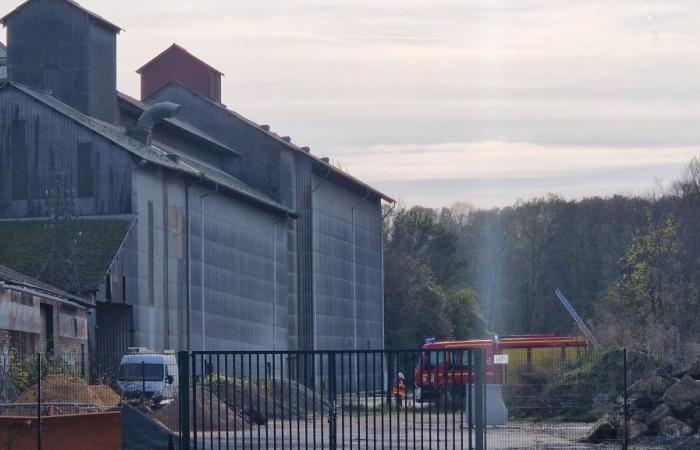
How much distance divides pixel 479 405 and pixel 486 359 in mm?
9449

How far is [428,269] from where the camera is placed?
3898 inches

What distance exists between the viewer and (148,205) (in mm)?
51406

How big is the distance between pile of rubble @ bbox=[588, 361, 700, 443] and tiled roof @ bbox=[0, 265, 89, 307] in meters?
18.5

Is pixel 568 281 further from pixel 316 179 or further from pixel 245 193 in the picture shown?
pixel 245 193

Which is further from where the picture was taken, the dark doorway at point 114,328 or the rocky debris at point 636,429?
the dark doorway at point 114,328

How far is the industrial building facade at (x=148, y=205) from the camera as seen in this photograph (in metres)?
49.0

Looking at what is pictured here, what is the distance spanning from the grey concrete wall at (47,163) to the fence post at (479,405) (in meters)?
29.3

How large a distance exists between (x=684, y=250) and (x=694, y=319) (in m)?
6.06

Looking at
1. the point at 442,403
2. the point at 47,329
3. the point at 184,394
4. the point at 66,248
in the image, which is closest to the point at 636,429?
the point at 442,403

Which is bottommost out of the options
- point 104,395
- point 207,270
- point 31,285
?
point 104,395

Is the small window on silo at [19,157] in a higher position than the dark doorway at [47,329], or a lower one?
higher

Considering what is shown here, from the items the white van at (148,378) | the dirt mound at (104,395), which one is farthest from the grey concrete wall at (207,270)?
the dirt mound at (104,395)

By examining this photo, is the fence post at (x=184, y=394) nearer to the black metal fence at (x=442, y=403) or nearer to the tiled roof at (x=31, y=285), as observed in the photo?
the black metal fence at (x=442, y=403)

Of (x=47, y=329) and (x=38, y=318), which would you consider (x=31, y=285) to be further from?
(x=47, y=329)
